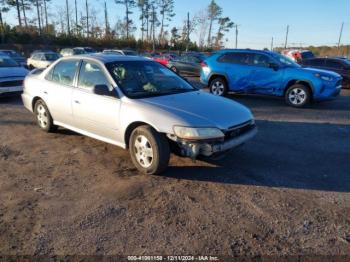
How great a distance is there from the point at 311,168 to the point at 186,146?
83.7 inches

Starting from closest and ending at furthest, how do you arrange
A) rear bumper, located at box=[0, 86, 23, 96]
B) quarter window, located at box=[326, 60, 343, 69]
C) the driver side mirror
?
rear bumper, located at box=[0, 86, 23, 96] → the driver side mirror → quarter window, located at box=[326, 60, 343, 69]

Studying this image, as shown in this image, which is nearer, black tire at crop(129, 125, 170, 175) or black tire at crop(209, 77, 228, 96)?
black tire at crop(129, 125, 170, 175)

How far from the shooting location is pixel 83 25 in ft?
207

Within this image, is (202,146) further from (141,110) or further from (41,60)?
(41,60)

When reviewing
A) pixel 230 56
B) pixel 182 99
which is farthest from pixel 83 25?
pixel 182 99

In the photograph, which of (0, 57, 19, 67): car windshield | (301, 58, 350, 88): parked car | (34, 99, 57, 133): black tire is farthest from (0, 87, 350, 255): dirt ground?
(301, 58, 350, 88): parked car

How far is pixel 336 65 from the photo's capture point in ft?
50.0

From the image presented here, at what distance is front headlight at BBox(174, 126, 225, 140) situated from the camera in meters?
3.99

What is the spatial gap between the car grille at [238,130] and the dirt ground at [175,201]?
A: 1.93ft

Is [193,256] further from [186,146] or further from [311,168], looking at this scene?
[311,168]

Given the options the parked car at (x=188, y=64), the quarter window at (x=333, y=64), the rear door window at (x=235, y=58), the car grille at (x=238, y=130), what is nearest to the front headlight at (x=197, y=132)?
the car grille at (x=238, y=130)

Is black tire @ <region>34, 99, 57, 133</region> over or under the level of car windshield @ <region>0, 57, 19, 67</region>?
under

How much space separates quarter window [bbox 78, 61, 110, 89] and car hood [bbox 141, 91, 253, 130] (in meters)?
0.91

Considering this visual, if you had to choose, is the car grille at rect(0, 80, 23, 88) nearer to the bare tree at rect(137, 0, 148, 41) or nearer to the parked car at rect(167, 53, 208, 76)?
the parked car at rect(167, 53, 208, 76)
